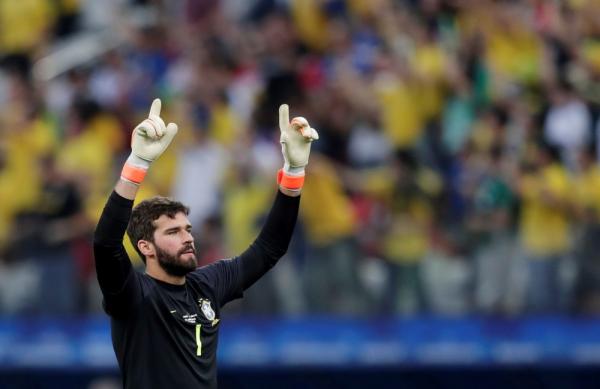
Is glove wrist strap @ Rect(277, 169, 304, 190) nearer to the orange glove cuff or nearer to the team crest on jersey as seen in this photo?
the team crest on jersey

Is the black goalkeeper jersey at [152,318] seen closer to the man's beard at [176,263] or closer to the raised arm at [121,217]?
the raised arm at [121,217]

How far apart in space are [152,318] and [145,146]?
0.79m

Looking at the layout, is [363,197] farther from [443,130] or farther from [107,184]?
[107,184]

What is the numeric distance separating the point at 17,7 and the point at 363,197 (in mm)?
5743

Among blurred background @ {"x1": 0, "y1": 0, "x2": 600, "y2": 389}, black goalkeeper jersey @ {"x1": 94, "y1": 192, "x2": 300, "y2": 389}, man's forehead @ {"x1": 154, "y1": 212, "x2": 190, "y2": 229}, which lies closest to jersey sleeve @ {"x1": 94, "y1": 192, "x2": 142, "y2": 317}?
black goalkeeper jersey @ {"x1": 94, "y1": 192, "x2": 300, "y2": 389}

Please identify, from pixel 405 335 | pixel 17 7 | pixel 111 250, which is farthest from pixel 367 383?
pixel 17 7

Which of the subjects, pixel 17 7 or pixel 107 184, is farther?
pixel 17 7

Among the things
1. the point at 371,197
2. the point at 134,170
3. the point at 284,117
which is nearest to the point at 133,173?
the point at 134,170

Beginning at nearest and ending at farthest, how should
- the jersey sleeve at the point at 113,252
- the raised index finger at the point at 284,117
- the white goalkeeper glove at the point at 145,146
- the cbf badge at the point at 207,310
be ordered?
1. the jersey sleeve at the point at 113,252
2. the white goalkeeper glove at the point at 145,146
3. the cbf badge at the point at 207,310
4. the raised index finger at the point at 284,117

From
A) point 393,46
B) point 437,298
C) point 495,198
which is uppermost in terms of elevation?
point 393,46

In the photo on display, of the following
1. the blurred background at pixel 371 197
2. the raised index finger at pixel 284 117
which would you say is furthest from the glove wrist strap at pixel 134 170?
the blurred background at pixel 371 197

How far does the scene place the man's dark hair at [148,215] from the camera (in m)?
6.26

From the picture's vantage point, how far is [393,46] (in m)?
12.6

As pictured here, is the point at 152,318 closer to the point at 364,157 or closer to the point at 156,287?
the point at 156,287
